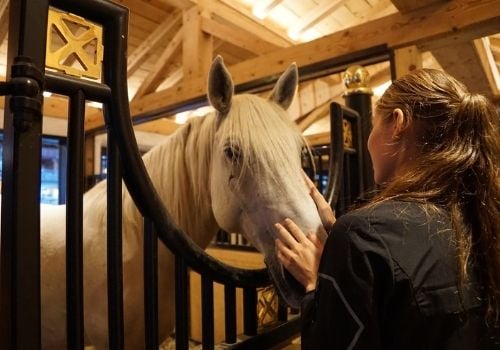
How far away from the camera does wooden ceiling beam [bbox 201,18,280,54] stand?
2914mm

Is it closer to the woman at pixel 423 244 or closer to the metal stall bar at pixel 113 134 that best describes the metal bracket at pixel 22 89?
the metal stall bar at pixel 113 134

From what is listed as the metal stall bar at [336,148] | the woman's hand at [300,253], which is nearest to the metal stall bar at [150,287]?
the woman's hand at [300,253]

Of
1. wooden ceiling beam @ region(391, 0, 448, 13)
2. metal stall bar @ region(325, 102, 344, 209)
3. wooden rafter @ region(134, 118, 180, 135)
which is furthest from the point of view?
wooden rafter @ region(134, 118, 180, 135)

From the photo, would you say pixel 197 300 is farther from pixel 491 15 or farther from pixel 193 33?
pixel 491 15

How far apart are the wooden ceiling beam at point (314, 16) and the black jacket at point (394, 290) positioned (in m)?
3.39

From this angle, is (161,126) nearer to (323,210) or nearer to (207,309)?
(323,210)

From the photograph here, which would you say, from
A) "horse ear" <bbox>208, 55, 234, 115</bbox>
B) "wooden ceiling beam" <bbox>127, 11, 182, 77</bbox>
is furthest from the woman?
"wooden ceiling beam" <bbox>127, 11, 182, 77</bbox>

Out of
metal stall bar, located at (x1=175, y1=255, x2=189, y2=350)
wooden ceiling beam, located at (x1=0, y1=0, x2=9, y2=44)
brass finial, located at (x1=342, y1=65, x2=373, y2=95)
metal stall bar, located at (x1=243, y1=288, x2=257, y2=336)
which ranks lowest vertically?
metal stall bar, located at (x1=243, y1=288, x2=257, y2=336)

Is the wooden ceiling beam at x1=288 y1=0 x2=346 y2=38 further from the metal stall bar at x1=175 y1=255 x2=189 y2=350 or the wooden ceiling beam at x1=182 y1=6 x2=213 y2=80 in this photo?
the metal stall bar at x1=175 y1=255 x2=189 y2=350

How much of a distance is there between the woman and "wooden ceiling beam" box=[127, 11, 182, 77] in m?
3.10

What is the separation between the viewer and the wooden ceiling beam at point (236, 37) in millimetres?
2914

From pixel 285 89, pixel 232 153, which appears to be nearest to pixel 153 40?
pixel 285 89

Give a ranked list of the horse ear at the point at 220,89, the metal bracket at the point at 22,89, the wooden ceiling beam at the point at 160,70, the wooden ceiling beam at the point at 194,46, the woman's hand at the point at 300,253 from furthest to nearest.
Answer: the wooden ceiling beam at the point at 160,70 < the wooden ceiling beam at the point at 194,46 < the horse ear at the point at 220,89 < the woman's hand at the point at 300,253 < the metal bracket at the point at 22,89

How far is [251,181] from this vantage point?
0.98 meters
